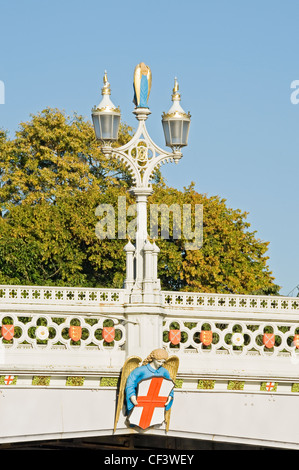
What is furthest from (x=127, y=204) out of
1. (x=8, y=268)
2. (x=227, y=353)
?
(x=227, y=353)

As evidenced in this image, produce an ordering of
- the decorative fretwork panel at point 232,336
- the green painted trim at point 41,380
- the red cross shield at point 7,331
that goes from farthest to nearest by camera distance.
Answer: the decorative fretwork panel at point 232,336 < the green painted trim at point 41,380 < the red cross shield at point 7,331

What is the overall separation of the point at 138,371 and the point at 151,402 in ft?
2.34

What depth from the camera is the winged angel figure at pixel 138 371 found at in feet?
75.0

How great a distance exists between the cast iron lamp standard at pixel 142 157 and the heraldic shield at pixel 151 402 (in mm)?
1588

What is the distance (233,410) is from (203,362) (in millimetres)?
1214

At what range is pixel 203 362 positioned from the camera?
23.7m

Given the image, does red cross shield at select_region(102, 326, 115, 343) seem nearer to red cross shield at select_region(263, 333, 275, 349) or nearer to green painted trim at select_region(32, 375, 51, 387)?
green painted trim at select_region(32, 375, 51, 387)

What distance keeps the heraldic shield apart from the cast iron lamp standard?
159 cm

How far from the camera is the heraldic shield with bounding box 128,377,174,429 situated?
23.0 meters

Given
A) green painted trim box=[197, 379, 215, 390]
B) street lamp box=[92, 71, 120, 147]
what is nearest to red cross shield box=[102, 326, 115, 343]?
green painted trim box=[197, 379, 215, 390]

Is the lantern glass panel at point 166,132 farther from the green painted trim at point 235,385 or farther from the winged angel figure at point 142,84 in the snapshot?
the green painted trim at point 235,385

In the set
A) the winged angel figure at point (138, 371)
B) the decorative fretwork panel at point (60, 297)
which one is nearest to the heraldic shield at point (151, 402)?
the winged angel figure at point (138, 371)

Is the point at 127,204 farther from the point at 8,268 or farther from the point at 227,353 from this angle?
the point at 227,353

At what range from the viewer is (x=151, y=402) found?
76.1 feet
